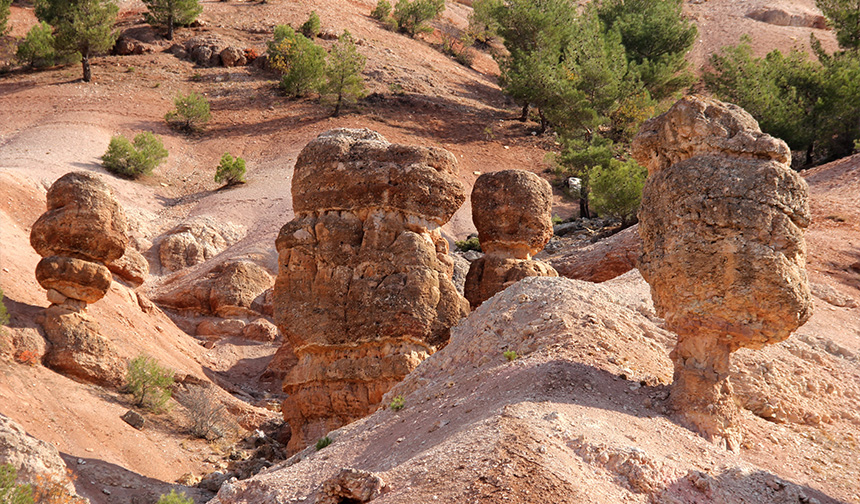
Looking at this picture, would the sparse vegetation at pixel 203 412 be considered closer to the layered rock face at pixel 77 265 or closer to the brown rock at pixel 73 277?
the layered rock face at pixel 77 265

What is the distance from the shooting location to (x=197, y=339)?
74.1ft

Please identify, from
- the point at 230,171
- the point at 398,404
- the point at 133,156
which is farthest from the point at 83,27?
the point at 398,404

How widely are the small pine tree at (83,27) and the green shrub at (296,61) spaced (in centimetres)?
706

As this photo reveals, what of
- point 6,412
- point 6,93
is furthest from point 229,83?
point 6,412

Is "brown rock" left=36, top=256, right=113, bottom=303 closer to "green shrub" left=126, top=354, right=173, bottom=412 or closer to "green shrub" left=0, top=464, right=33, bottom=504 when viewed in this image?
"green shrub" left=126, top=354, right=173, bottom=412

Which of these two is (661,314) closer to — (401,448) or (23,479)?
(401,448)

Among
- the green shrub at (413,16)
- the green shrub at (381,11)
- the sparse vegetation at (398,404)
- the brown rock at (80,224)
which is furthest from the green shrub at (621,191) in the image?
the green shrub at (381,11)

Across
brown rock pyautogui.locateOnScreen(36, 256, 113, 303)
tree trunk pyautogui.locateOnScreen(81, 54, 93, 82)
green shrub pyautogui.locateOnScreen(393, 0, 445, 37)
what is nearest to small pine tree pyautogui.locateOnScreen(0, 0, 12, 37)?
tree trunk pyautogui.locateOnScreen(81, 54, 93, 82)

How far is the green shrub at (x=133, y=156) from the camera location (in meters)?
33.0

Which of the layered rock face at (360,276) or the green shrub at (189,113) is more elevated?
the layered rock face at (360,276)

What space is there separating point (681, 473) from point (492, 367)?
9.19 feet

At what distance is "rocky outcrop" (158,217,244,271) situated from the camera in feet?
89.6

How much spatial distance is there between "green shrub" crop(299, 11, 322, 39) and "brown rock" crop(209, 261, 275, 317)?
2476 cm

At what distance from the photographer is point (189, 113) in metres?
37.9
